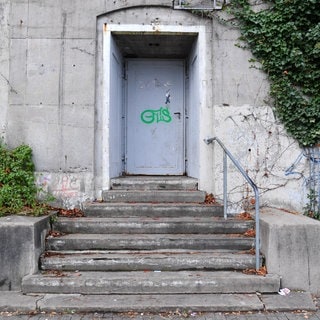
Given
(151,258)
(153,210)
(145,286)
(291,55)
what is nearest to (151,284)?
(145,286)

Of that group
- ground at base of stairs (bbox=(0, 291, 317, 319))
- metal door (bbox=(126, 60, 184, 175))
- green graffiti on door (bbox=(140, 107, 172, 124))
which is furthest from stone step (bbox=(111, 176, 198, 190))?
ground at base of stairs (bbox=(0, 291, 317, 319))

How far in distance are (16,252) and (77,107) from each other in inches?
96.7

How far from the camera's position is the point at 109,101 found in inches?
248

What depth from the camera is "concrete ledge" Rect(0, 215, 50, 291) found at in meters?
4.71

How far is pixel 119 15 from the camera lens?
633 centimetres

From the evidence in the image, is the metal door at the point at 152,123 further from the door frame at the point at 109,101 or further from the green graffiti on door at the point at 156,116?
the door frame at the point at 109,101

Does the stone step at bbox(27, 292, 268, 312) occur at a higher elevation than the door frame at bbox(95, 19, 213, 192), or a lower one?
lower

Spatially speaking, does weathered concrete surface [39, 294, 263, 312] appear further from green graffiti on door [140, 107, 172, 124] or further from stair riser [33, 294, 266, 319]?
green graffiti on door [140, 107, 172, 124]

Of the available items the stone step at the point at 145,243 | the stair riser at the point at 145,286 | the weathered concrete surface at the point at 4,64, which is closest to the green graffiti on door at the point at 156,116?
the weathered concrete surface at the point at 4,64

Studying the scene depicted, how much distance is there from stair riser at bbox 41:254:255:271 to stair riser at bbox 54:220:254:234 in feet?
2.04

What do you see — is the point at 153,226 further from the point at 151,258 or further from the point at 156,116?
the point at 156,116

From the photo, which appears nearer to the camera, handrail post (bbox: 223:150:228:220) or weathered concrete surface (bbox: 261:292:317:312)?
weathered concrete surface (bbox: 261:292:317:312)

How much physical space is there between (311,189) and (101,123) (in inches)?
138

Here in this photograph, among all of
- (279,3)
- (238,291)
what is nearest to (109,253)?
(238,291)
